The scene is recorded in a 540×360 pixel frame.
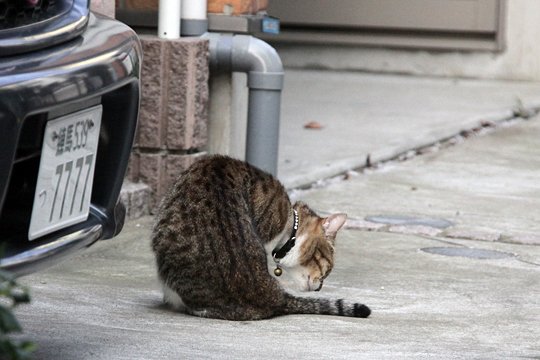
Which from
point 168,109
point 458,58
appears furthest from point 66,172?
point 458,58

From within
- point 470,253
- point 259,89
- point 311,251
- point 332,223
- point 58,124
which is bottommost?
point 470,253

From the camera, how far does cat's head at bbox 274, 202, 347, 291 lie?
5.16m

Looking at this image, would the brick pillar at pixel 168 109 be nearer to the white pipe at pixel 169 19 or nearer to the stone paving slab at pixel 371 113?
the white pipe at pixel 169 19

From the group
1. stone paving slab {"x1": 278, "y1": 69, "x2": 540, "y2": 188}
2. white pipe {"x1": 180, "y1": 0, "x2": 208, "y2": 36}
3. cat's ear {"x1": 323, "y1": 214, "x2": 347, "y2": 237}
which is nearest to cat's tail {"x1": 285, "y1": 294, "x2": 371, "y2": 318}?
cat's ear {"x1": 323, "y1": 214, "x2": 347, "y2": 237}

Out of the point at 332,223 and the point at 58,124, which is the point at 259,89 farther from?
the point at 58,124

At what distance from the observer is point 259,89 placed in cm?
689

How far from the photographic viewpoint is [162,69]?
6793 millimetres

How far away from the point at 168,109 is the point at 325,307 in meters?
2.32

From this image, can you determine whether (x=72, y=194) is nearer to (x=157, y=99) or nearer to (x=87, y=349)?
(x=87, y=349)

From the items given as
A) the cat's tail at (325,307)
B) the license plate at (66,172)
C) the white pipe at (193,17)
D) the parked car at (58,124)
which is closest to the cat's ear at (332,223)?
the cat's tail at (325,307)

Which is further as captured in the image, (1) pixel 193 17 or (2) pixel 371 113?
(2) pixel 371 113

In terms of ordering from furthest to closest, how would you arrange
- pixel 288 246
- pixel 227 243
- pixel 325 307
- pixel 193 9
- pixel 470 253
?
pixel 193 9
pixel 470 253
pixel 288 246
pixel 325 307
pixel 227 243

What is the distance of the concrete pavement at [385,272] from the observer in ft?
14.4

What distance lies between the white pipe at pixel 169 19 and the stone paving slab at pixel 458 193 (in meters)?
1.39
